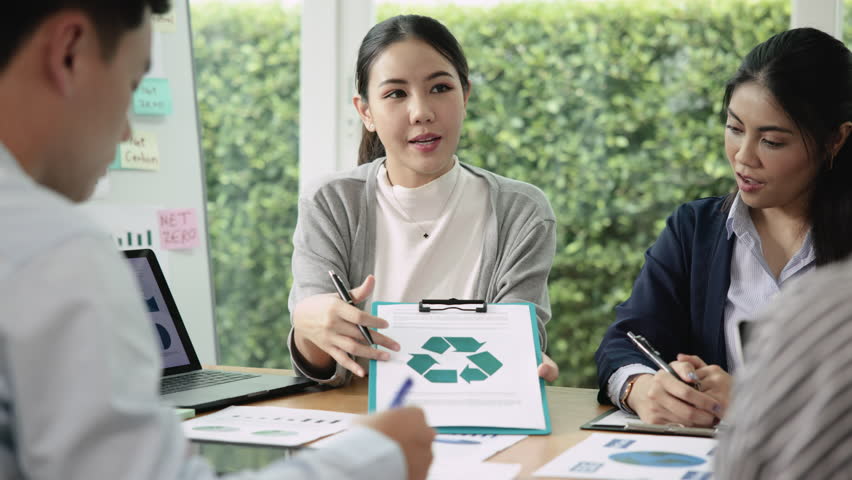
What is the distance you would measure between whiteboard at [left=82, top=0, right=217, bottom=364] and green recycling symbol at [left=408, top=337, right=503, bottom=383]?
139 cm

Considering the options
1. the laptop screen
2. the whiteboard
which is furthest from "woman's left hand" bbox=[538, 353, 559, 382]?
the whiteboard

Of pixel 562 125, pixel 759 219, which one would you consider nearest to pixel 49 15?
pixel 759 219

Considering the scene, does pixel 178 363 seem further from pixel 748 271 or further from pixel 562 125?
pixel 562 125

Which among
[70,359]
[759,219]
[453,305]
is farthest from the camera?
[759,219]

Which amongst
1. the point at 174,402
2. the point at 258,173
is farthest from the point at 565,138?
the point at 174,402

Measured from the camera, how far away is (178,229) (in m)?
2.62

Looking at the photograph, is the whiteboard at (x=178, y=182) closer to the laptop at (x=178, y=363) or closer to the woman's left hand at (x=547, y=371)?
the laptop at (x=178, y=363)

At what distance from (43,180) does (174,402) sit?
78cm

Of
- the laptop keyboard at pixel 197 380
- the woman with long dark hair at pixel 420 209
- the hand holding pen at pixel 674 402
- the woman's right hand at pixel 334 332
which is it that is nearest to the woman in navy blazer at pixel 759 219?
the hand holding pen at pixel 674 402

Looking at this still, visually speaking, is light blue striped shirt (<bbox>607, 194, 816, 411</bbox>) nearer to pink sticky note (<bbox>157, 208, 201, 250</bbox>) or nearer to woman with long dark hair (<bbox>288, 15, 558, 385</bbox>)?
woman with long dark hair (<bbox>288, 15, 558, 385</bbox>)

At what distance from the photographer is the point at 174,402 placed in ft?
4.59

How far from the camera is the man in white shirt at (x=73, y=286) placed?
57 centimetres

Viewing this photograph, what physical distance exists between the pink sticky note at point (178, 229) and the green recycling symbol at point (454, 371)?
1422 mm

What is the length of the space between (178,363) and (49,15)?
112 cm
